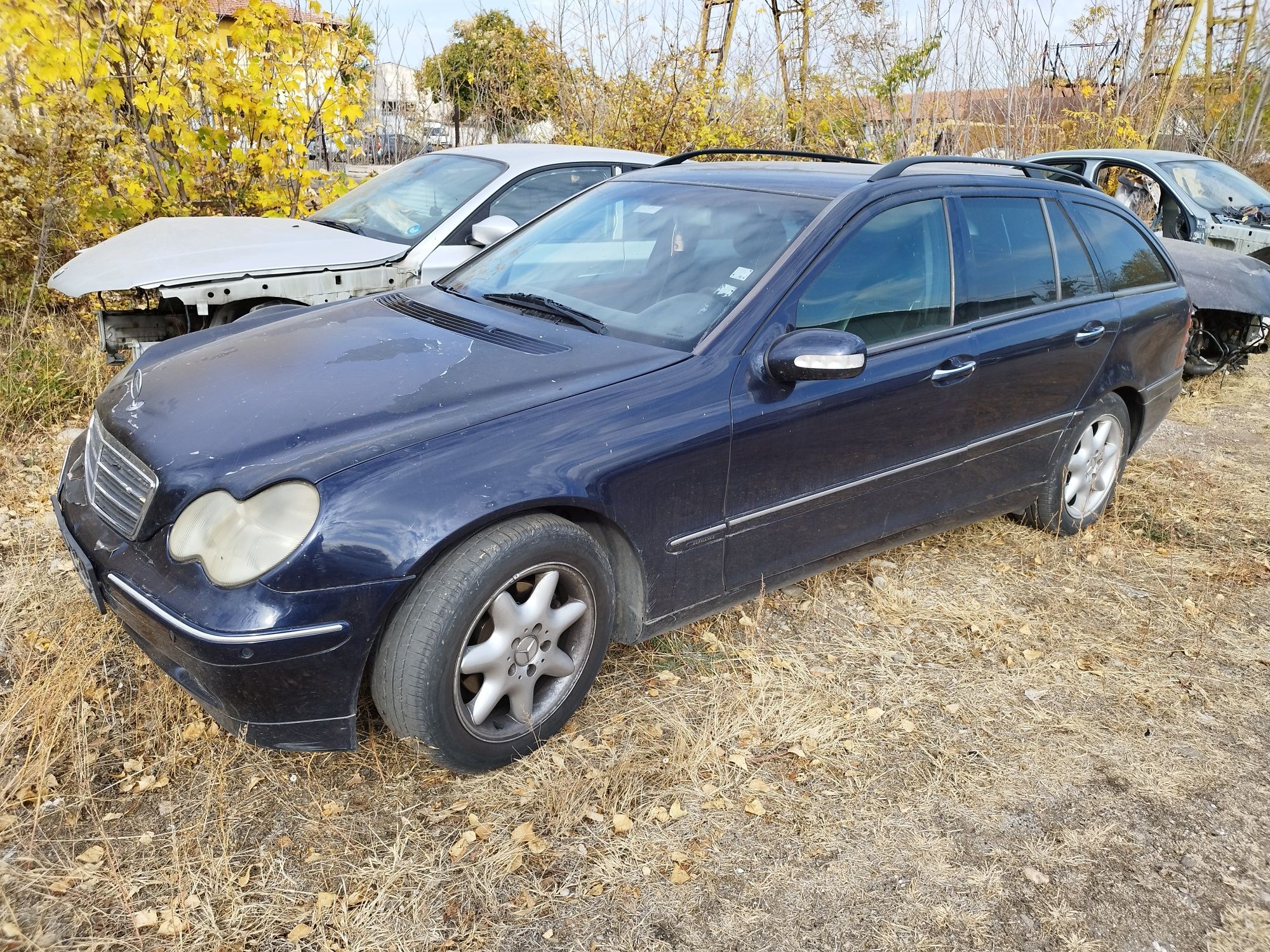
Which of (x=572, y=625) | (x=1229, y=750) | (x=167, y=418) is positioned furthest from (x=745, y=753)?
(x=167, y=418)

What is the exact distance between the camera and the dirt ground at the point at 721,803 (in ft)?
7.41

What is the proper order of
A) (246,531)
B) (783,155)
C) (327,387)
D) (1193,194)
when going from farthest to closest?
(1193,194) < (783,155) < (327,387) < (246,531)

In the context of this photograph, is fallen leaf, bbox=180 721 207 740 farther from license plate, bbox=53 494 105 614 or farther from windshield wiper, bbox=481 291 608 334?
windshield wiper, bbox=481 291 608 334

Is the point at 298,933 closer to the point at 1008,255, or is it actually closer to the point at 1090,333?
the point at 1008,255

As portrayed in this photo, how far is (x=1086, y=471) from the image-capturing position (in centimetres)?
448

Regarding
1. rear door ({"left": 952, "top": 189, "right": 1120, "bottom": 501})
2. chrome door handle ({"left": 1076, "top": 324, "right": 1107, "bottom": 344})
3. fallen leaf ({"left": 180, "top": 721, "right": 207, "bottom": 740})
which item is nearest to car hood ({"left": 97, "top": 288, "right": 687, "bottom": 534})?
fallen leaf ({"left": 180, "top": 721, "right": 207, "bottom": 740})

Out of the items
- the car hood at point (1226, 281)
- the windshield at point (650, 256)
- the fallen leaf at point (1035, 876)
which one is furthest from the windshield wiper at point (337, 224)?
the car hood at point (1226, 281)

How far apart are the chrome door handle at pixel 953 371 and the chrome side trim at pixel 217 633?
87.1 inches

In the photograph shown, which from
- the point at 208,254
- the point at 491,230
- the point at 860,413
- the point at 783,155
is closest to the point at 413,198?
the point at 491,230

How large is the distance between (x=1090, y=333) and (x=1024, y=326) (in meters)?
0.47

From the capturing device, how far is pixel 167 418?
103 inches

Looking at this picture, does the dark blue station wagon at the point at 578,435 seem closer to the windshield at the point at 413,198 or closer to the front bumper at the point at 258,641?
the front bumper at the point at 258,641

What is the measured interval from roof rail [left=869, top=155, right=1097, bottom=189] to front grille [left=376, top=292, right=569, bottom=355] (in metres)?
1.38

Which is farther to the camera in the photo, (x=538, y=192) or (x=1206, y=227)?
(x=1206, y=227)
